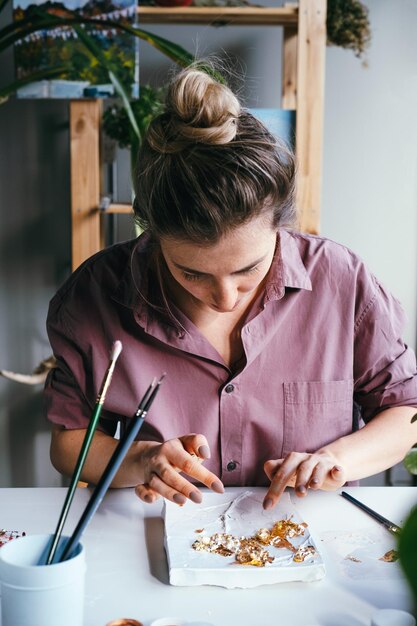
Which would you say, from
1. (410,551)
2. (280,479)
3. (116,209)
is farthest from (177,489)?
(116,209)

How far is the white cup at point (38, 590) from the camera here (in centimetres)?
61

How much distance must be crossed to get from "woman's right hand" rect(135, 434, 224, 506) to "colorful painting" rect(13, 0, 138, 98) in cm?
131

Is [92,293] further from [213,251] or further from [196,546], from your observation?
[196,546]

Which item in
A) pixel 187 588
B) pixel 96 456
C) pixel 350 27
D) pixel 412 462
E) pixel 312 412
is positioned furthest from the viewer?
pixel 350 27

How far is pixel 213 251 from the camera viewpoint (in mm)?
1086

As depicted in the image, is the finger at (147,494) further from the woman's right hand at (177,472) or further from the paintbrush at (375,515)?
the paintbrush at (375,515)

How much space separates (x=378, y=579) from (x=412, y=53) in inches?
74.5

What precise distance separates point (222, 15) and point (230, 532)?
1607 millimetres

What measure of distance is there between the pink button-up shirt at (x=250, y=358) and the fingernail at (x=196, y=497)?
29cm

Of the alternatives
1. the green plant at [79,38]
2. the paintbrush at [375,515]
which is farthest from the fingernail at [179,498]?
the green plant at [79,38]

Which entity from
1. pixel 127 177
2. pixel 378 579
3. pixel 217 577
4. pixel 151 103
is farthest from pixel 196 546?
pixel 127 177

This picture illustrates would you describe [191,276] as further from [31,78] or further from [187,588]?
[31,78]

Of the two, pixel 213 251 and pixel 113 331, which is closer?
pixel 213 251

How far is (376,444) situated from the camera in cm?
124
